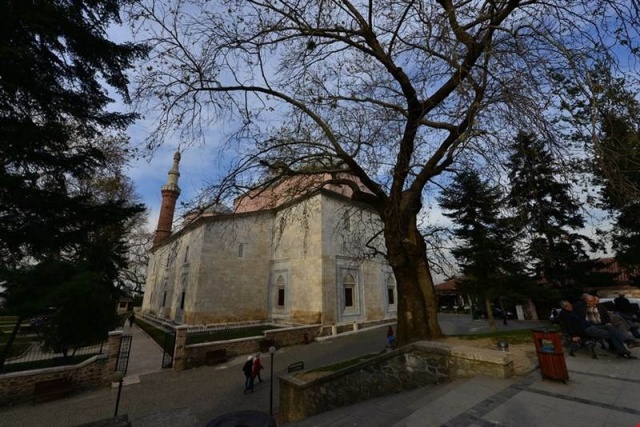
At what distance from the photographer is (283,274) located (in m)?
23.5

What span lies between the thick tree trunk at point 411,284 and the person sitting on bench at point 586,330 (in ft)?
8.93

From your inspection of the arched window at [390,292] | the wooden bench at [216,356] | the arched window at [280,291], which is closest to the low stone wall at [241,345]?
the wooden bench at [216,356]

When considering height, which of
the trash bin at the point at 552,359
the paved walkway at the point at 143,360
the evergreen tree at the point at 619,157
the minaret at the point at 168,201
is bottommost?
the paved walkway at the point at 143,360

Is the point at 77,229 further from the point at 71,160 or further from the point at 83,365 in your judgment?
the point at 83,365

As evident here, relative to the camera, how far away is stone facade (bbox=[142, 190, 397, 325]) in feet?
67.3

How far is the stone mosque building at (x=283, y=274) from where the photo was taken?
20484 mm

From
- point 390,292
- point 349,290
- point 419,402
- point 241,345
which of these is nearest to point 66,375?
point 241,345

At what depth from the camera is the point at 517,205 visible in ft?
16.9

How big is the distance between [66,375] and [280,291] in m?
14.9

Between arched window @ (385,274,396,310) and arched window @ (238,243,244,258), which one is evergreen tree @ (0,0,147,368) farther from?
arched window @ (385,274,396,310)

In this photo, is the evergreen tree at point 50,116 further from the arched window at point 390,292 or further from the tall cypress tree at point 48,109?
the arched window at point 390,292

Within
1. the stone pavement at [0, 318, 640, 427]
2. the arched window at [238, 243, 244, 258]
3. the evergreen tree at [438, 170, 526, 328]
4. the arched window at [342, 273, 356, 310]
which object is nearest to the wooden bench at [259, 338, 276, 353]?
the stone pavement at [0, 318, 640, 427]

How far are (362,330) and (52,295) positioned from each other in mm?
17592

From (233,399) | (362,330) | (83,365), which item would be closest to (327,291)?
(362,330)
